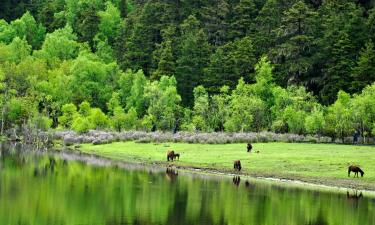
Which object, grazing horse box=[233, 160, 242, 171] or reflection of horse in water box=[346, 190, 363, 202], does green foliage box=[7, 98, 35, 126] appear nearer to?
grazing horse box=[233, 160, 242, 171]

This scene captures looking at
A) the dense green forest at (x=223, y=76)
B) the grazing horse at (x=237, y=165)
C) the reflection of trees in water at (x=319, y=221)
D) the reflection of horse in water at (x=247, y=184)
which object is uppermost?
the dense green forest at (x=223, y=76)

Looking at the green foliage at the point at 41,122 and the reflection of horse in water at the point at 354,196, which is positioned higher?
the green foliage at the point at 41,122

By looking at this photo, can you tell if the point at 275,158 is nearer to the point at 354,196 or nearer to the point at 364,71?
the point at 354,196

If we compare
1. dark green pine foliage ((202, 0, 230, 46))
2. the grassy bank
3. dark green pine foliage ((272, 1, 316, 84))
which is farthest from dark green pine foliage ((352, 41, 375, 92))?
dark green pine foliage ((202, 0, 230, 46))

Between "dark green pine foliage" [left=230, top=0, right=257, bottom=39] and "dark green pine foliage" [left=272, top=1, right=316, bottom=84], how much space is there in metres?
15.3

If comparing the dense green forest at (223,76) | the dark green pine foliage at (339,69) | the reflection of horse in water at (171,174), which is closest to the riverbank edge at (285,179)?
the reflection of horse in water at (171,174)

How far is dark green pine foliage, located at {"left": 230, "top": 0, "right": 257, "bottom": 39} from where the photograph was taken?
148500 millimetres

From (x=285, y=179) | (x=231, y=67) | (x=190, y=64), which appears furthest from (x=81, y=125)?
(x=285, y=179)

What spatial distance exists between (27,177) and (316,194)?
80.9 ft

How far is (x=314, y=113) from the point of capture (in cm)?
9944

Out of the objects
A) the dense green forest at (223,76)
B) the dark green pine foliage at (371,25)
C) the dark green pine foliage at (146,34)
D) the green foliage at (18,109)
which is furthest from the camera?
the dark green pine foliage at (146,34)

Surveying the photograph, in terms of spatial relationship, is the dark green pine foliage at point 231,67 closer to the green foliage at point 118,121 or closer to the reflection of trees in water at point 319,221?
the green foliage at point 118,121

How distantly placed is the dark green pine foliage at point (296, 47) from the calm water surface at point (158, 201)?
72.5 metres

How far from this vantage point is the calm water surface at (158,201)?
3578cm
